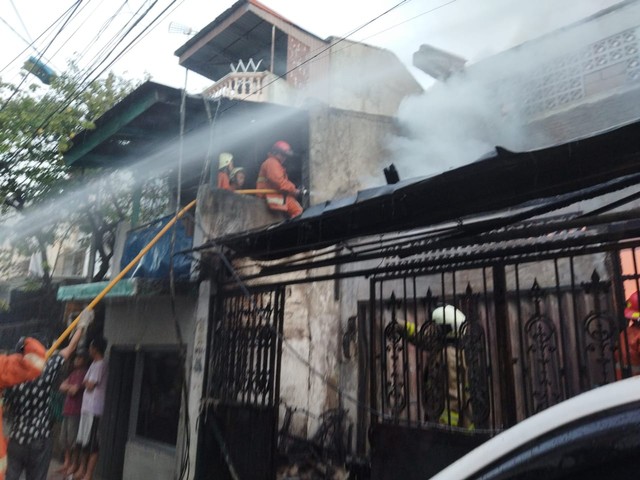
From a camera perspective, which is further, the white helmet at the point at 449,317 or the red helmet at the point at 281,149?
the red helmet at the point at 281,149

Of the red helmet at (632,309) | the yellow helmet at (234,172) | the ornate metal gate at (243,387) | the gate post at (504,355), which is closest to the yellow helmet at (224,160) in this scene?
the yellow helmet at (234,172)

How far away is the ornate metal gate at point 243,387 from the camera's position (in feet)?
17.6

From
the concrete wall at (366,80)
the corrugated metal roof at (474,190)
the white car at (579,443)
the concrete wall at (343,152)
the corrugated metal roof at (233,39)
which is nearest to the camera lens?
the white car at (579,443)

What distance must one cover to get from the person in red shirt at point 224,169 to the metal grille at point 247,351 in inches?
91.5

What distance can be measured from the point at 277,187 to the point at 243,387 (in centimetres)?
340

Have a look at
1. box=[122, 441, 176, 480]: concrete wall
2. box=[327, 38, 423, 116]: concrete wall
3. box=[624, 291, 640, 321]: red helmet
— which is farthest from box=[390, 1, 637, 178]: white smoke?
box=[122, 441, 176, 480]: concrete wall

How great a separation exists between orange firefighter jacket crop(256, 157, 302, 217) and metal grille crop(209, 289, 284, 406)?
1.97m

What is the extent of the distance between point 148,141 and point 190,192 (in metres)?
1.21

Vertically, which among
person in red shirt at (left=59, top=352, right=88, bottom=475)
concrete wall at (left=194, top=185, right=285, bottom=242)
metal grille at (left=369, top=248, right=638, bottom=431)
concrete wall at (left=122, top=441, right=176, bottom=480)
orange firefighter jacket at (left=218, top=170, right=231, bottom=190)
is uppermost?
orange firefighter jacket at (left=218, top=170, right=231, bottom=190)

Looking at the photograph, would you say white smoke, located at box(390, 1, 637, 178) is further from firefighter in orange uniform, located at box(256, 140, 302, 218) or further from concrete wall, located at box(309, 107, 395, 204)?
firefighter in orange uniform, located at box(256, 140, 302, 218)

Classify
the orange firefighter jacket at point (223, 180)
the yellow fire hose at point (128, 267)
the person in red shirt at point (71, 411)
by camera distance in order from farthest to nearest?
the orange firefighter jacket at point (223, 180), the person in red shirt at point (71, 411), the yellow fire hose at point (128, 267)

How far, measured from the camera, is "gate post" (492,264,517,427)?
12.7 ft

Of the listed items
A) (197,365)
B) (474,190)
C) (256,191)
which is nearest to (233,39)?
(256,191)

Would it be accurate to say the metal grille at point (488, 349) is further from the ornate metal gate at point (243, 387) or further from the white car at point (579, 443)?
the white car at point (579, 443)
